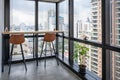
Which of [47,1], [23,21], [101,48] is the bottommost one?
[101,48]

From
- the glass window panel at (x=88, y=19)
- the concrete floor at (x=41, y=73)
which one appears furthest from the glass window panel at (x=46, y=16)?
the concrete floor at (x=41, y=73)

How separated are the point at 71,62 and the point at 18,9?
2.61m

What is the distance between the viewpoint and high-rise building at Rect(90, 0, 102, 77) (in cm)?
301

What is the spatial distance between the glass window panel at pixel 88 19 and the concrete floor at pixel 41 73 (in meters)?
1.06

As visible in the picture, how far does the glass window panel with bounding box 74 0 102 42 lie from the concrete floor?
41.9 inches

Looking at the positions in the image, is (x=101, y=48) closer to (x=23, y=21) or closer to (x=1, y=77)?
(x=1, y=77)

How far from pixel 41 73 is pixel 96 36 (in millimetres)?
1755

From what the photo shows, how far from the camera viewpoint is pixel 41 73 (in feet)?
12.2

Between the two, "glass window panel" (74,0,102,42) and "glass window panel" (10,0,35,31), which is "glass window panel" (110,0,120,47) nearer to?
"glass window panel" (74,0,102,42)

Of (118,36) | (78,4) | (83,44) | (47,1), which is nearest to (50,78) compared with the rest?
(83,44)

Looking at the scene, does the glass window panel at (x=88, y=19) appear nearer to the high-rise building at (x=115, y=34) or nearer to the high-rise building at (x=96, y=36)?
the high-rise building at (x=96, y=36)

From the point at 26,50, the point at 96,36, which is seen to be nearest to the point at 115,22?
the point at 96,36

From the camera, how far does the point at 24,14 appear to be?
4.98m

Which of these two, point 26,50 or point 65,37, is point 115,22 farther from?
point 26,50
